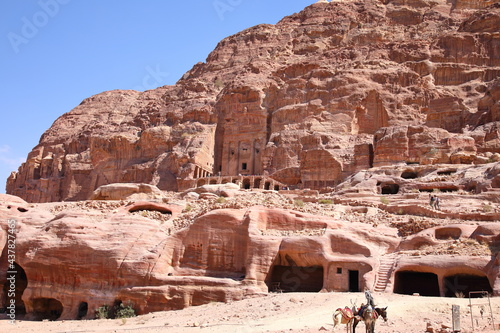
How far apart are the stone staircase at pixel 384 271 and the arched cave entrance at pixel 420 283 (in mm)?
935

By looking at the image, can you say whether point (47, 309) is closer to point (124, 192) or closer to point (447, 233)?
point (124, 192)

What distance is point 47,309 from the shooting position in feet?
95.5

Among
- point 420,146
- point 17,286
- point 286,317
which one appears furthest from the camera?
point 420,146

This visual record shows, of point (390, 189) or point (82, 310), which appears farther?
point (390, 189)

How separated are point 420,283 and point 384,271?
115 inches

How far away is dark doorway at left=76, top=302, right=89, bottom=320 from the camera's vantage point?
2662 cm

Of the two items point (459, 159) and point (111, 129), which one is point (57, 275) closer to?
point (459, 159)

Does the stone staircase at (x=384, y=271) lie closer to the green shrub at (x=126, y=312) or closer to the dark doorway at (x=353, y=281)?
the dark doorway at (x=353, y=281)

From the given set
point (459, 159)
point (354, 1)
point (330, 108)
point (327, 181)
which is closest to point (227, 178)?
point (327, 181)

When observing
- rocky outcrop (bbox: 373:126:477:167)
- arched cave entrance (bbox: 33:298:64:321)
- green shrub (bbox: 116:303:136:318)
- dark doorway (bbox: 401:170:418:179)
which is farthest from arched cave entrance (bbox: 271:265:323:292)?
rocky outcrop (bbox: 373:126:477:167)

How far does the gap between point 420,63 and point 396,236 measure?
147ft

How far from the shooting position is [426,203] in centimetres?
3347

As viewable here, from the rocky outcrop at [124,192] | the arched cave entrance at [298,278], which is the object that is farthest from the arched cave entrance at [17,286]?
the arched cave entrance at [298,278]

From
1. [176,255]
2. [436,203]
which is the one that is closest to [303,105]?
[436,203]
